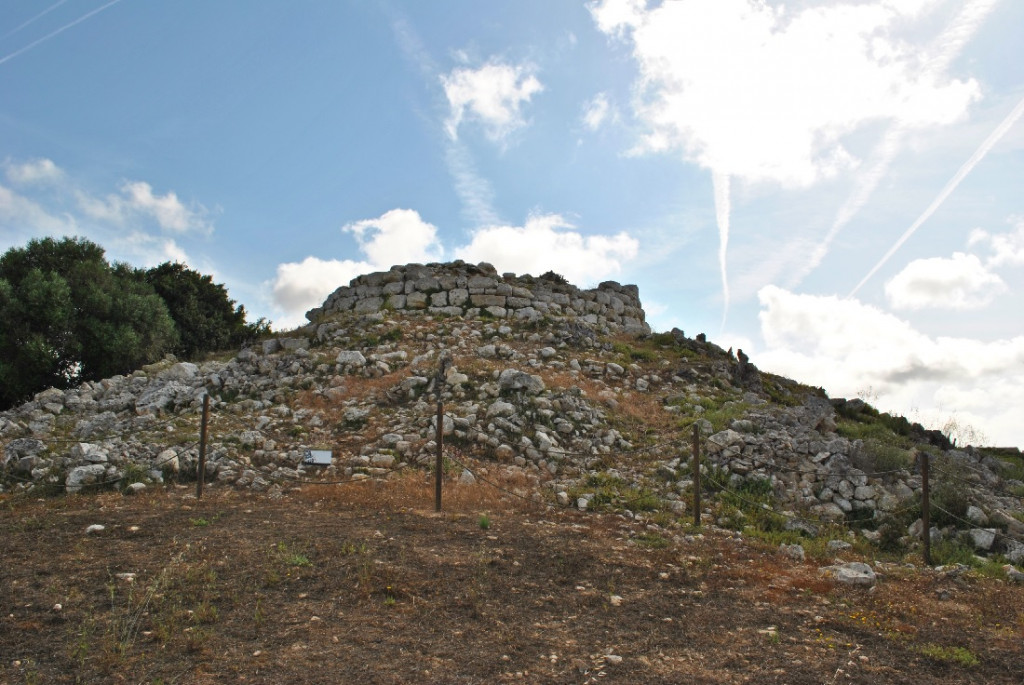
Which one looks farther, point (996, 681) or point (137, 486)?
point (137, 486)

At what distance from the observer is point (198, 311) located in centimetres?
2744

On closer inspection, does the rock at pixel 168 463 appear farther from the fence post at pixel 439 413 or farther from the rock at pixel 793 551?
the rock at pixel 793 551

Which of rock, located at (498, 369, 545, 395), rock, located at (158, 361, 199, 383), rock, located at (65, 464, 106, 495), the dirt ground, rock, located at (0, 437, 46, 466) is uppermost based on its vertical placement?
rock, located at (158, 361, 199, 383)

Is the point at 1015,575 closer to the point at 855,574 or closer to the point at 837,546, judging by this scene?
the point at 837,546

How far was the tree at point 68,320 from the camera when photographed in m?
18.5

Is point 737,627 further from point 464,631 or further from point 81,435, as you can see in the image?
point 81,435

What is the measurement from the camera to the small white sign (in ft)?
36.9

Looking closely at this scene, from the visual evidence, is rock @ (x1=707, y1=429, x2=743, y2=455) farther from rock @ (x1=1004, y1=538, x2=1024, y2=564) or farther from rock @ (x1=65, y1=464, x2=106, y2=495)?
rock @ (x1=65, y1=464, x2=106, y2=495)

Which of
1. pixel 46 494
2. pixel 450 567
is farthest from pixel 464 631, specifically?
pixel 46 494

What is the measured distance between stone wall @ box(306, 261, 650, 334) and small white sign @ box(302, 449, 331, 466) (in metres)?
8.60

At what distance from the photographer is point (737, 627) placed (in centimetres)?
576

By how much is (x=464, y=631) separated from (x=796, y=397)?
575 inches

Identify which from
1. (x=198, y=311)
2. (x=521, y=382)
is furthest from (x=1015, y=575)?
(x=198, y=311)

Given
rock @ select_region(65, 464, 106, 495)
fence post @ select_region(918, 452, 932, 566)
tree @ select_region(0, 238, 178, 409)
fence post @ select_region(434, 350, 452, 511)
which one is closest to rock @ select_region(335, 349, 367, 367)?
fence post @ select_region(434, 350, 452, 511)
